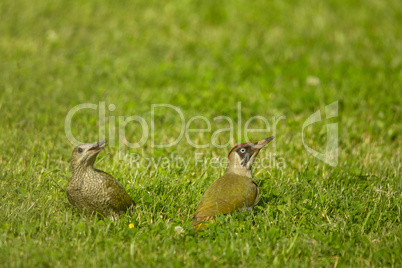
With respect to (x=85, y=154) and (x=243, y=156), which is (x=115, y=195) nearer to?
(x=85, y=154)

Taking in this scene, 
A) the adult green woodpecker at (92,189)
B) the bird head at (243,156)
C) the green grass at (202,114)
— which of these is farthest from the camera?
the bird head at (243,156)

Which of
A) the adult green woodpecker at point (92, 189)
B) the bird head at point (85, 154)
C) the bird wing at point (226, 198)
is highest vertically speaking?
the bird head at point (85, 154)

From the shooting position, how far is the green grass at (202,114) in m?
3.92

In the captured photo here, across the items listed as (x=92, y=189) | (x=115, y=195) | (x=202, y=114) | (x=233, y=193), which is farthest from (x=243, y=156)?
(x=202, y=114)

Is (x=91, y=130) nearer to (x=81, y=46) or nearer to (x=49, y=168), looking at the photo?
(x=49, y=168)

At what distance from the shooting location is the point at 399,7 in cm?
1066

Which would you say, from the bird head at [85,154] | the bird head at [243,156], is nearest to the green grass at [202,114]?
the bird head at [243,156]

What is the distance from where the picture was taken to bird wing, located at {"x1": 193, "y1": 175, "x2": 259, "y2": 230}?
4.17m

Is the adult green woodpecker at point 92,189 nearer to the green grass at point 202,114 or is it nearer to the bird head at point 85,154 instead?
the bird head at point 85,154

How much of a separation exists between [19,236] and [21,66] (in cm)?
477

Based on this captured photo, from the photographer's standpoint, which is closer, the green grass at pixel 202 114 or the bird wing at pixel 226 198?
the green grass at pixel 202 114

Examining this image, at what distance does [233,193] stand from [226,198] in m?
0.08

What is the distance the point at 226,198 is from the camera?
4297 millimetres

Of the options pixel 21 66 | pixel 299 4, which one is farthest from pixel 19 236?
pixel 299 4
